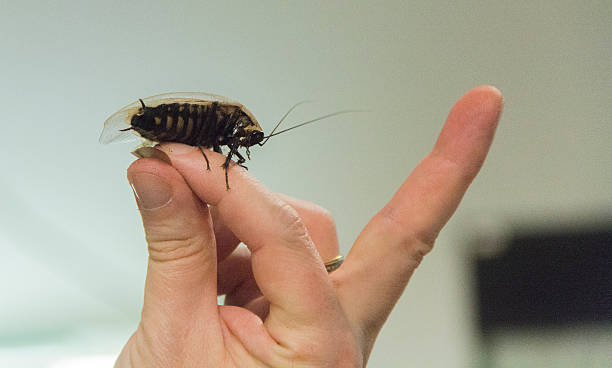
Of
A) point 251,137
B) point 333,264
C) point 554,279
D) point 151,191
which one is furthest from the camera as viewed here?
point 554,279

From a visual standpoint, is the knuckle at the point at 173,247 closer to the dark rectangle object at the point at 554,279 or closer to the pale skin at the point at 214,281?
the pale skin at the point at 214,281

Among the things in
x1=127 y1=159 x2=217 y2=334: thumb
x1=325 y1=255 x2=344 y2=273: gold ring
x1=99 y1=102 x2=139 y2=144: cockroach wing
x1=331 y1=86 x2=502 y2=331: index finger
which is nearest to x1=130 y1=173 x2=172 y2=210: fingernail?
x1=127 y1=159 x2=217 y2=334: thumb

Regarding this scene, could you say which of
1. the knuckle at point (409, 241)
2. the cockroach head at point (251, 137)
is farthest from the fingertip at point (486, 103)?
the cockroach head at point (251, 137)

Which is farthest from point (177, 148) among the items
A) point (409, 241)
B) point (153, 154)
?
point (409, 241)

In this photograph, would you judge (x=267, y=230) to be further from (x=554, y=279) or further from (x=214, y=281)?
(x=554, y=279)

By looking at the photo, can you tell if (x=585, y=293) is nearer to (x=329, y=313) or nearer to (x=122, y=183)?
(x=329, y=313)
